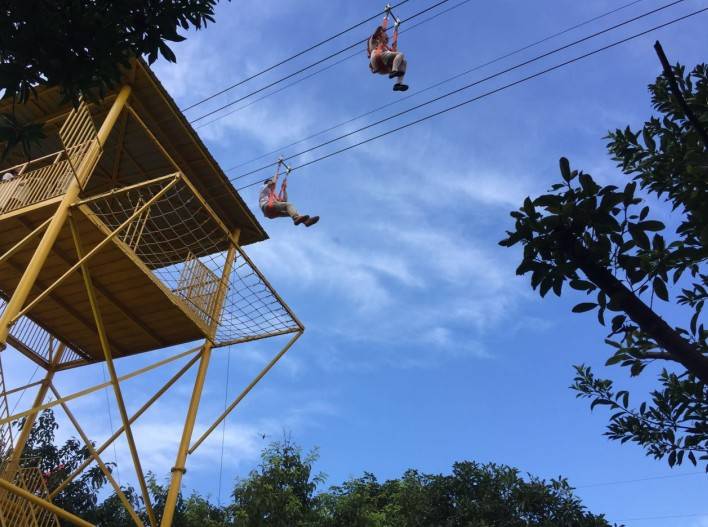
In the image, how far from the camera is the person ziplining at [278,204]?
36.6 feet

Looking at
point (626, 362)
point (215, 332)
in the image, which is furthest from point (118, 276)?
point (626, 362)

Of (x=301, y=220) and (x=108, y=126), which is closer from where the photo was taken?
(x=108, y=126)

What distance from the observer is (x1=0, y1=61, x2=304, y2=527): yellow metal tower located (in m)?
8.08

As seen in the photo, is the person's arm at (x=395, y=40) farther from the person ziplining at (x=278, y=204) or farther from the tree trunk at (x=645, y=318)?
the tree trunk at (x=645, y=318)

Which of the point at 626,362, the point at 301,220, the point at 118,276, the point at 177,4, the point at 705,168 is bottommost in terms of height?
the point at 626,362

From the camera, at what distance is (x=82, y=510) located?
13.2 metres

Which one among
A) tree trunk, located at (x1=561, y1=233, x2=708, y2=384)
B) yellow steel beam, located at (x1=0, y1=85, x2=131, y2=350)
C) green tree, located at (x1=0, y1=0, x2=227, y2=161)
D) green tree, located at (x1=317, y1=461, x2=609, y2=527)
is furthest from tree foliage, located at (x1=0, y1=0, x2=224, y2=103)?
green tree, located at (x1=317, y1=461, x2=609, y2=527)

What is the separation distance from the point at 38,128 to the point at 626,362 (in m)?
2.98

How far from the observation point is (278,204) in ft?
37.3

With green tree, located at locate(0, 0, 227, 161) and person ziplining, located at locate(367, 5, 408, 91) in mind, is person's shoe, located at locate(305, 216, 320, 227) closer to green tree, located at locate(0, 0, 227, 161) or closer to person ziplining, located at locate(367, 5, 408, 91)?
person ziplining, located at locate(367, 5, 408, 91)

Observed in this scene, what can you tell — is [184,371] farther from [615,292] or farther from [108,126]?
[615,292]

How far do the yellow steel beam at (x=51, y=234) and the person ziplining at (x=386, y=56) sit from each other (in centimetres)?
368

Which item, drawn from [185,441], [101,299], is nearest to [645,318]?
[185,441]

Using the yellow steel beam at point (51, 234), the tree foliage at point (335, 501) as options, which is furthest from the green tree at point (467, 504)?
the yellow steel beam at point (51, 234)
